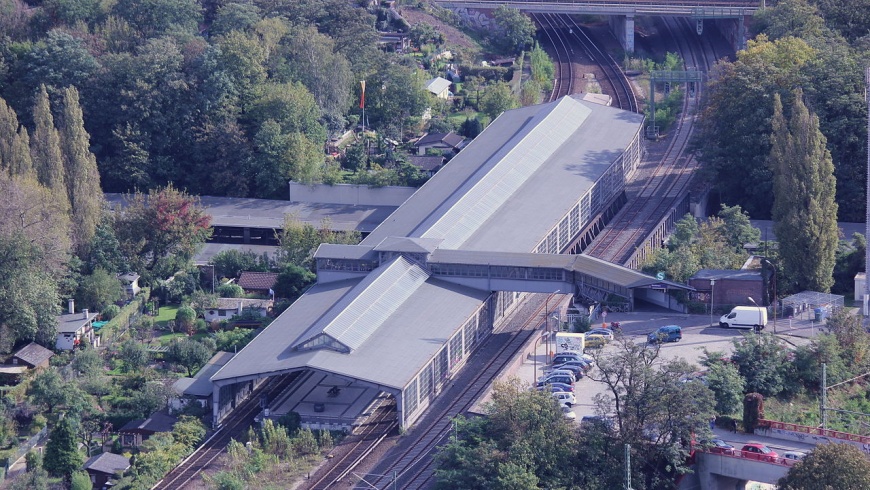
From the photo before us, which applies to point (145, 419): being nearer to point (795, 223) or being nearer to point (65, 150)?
point (65, 150)

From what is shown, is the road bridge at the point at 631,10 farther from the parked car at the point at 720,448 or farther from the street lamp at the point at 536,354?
the parked car at the point at 720,448

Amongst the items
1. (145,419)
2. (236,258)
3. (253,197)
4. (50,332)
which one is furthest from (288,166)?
(145,419)

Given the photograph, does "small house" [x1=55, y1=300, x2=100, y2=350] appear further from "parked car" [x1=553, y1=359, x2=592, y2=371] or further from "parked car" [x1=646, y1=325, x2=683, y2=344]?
"parked car" [x1=646, y1=325, x2=683, y2=344]

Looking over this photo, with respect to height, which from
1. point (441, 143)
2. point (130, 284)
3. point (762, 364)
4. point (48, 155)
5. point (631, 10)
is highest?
point (631, 10)

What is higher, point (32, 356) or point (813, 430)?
point (32, 356)

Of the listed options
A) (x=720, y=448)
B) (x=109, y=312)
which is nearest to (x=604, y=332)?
(x=720, y=448)

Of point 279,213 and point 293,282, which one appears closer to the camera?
point 293,282

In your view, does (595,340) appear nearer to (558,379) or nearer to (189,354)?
(558,379)
